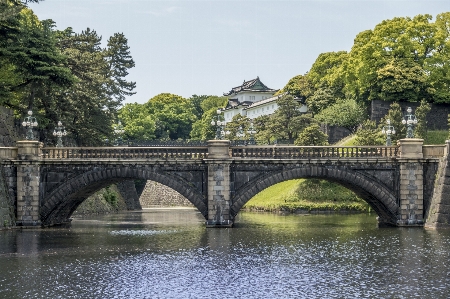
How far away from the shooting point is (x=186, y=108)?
174 meters

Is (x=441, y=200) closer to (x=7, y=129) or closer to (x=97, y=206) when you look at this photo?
(x=7, y=129)

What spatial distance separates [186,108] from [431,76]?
89.0 m

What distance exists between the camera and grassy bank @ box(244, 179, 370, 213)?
81500mm

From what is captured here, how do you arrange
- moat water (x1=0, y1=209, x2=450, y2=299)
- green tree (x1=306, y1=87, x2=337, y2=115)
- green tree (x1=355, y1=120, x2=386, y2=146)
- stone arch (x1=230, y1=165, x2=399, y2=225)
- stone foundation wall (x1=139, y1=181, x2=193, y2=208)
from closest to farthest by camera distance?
moat water (x1=0, y1=209, x2=450, y2=299), stone arch (x1=230, y1=165, x2=399, y2=225), green tree (x1=355, y1=120, x2=386, y2=146), green tree (x1=306, y1=87, x2=337, y2=115), stone foundation wall (x1=139, y1=181, x2=193, y2=208)

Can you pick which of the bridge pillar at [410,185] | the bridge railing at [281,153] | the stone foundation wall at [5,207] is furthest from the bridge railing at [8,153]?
the bridge pillar at [410,185]

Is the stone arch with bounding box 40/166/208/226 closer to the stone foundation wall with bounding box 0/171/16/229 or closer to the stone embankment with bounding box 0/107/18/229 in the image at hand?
the stone foundation wall with bounding box 0/171/16/229

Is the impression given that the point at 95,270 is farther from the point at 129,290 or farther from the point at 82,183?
the point at 82,183

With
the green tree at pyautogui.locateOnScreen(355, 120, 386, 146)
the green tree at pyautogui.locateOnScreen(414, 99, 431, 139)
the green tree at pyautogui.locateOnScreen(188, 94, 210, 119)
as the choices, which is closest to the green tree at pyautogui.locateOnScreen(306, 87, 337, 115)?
→ the green tree at pyautogui.locateOnScreen(355, 120, 386, 146)

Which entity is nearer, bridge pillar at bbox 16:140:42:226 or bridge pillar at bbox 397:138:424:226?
bridge pillar at bbox 397:138:424:226

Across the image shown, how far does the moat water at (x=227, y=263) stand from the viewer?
3192 centimetres

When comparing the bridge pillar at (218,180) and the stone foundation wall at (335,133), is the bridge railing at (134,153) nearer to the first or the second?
the bridge pillar at (218,180)

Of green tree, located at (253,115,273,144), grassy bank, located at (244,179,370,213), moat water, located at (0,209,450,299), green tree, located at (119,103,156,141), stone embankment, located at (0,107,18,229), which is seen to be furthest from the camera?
green tree, located at (119,103,156,141)

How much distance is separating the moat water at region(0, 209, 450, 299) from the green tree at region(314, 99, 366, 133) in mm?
44798

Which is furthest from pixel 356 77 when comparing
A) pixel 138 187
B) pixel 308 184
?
pixel 138 187
